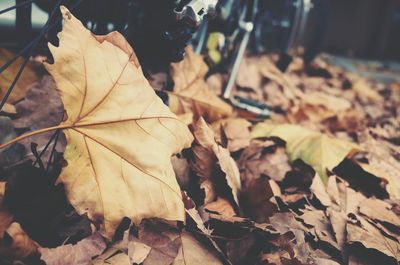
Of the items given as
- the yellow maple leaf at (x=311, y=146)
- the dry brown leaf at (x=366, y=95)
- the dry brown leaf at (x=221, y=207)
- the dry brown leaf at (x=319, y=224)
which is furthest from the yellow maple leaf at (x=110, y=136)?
the dry brown leaf at (x=366, y=95)

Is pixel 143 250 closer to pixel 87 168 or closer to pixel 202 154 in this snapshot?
pixel 87 168

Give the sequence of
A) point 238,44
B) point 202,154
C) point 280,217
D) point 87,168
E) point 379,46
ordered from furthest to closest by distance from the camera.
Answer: point 379,46 < point 238,44 < point 202,154 < point 280,217 < point 87,168

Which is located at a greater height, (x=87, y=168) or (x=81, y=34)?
(x=81, y=34)

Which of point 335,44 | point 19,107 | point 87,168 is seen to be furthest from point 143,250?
point 335,44

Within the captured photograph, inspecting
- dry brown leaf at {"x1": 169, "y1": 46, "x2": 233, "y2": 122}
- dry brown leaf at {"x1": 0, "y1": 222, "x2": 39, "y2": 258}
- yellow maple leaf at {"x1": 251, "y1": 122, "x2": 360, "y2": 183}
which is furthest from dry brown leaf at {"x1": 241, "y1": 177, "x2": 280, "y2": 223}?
dry brown leaf at {"x1": 0, "y1": 222, "x2": 39, "y2": 258}

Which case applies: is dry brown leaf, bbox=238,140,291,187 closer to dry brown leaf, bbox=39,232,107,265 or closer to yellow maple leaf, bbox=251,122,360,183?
yellow maple leaf, bbox=251,122,360,183

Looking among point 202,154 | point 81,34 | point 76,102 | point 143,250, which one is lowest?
point 143,250

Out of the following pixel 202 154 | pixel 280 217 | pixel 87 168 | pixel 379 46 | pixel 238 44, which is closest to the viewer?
pixel 87 168

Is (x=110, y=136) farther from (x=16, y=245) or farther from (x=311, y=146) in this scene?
(x=311, y=146)
